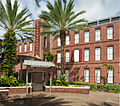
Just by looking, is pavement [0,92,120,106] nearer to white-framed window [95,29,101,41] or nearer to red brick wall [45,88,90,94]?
red brick wall [45,88,90,94]

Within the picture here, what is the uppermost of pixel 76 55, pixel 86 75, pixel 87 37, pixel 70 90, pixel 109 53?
pixel 87 37

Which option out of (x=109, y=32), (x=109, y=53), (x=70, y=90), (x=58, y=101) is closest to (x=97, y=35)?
(x=109, y=32)

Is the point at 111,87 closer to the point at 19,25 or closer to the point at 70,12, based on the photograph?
the point at 70,12

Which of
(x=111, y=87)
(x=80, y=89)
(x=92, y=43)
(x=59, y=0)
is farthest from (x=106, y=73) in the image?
(x=59, y=0)

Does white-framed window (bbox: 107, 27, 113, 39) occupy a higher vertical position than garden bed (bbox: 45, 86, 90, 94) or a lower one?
higher

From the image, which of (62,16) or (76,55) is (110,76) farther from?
(62,16)

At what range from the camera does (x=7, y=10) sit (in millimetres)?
18344

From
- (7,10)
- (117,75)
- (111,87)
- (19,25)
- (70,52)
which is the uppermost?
(7,10)

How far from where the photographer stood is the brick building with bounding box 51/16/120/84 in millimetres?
23219

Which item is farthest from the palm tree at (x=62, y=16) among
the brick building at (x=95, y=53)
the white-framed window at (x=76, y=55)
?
the white-framed window at (x=76, y=55)

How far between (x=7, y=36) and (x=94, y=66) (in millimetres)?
16881

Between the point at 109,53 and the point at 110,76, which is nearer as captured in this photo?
the point at 110,76

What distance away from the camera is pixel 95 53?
2544 centimetres

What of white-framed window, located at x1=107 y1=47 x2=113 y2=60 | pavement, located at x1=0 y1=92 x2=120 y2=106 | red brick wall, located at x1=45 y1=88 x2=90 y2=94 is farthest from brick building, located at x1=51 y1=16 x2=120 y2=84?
pavement, located at x1=0 y1=92 x2=120 y2=106
